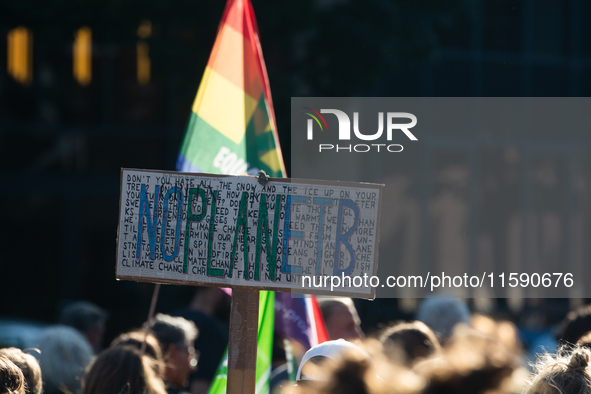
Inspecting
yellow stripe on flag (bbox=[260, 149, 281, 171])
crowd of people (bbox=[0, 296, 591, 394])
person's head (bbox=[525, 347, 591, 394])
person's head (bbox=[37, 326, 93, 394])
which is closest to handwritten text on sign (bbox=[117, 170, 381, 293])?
crowd of people (bbox=[0, 296, 591, 394])

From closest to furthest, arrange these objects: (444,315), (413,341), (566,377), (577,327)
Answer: (566,377), (413,341), (577,327), (444,315)

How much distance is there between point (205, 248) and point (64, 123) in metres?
9.08

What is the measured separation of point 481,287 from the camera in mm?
12578

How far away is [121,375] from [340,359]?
1.68 meters

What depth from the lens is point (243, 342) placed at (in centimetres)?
219

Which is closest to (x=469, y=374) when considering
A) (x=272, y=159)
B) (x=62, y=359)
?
(x=272, y=159)

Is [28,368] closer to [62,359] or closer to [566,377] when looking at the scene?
[62,359]

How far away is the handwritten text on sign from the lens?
217cm

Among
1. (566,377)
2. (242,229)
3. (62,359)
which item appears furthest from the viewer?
(62,359)

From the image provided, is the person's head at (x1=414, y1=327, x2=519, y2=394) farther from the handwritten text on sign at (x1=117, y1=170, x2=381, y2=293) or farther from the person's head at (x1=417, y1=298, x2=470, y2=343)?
the person's head at (x1=417, y1=298, x2=470, y2=343)

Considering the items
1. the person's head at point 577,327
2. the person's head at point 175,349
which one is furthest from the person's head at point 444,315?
the person's head at point 175,349

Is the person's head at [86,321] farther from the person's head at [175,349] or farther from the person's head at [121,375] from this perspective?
the person's head at [121,375]

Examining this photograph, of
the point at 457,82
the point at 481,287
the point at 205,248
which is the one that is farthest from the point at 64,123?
the point at 205,248

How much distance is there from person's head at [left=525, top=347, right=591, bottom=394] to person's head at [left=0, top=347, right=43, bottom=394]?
1741 mm
